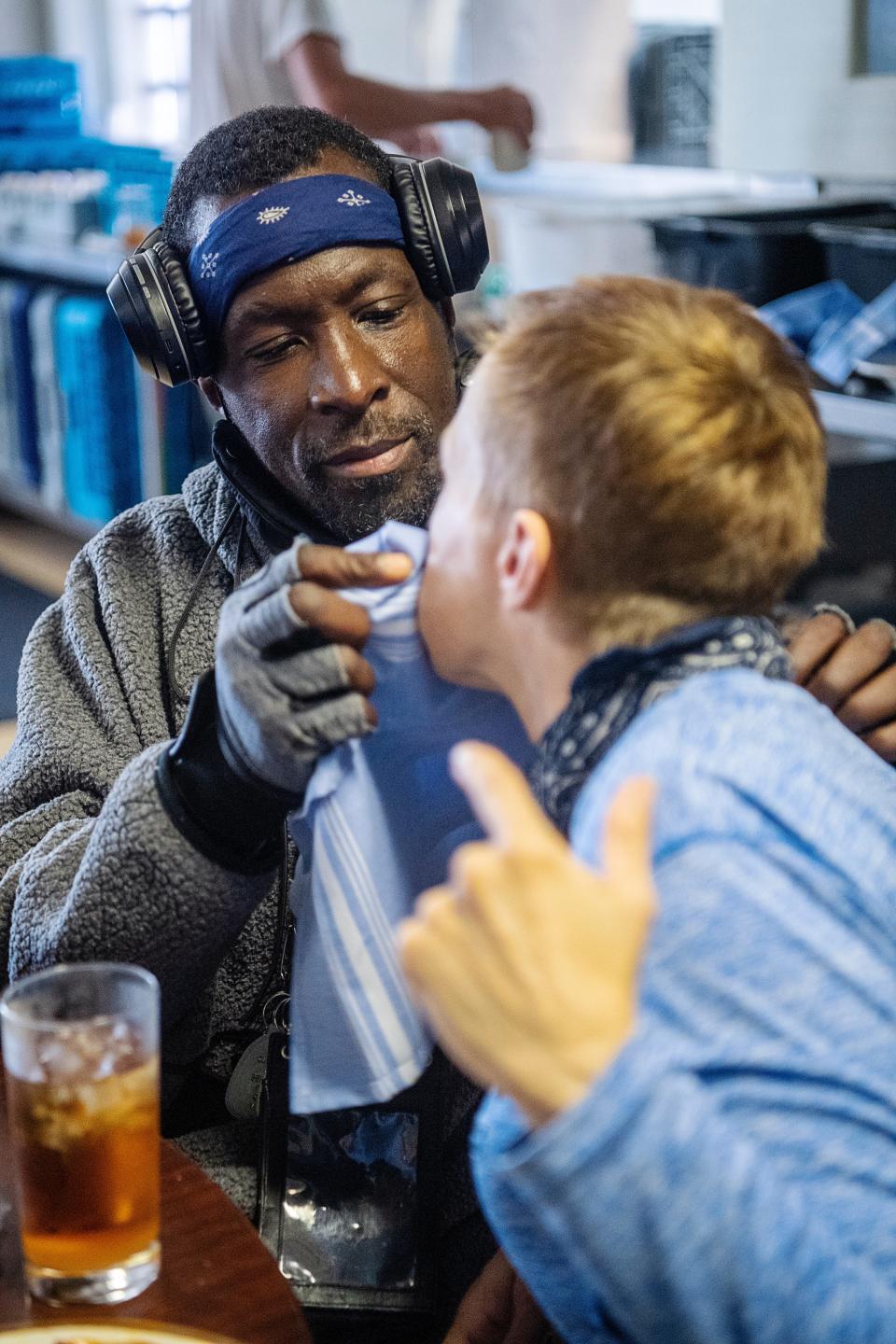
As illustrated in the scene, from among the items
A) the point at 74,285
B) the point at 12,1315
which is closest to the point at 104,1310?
the point at 12,1315

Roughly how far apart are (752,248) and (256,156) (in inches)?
48.3

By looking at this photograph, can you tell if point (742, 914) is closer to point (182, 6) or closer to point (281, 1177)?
point (281, 1177)

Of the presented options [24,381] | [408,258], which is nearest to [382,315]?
[408,258]

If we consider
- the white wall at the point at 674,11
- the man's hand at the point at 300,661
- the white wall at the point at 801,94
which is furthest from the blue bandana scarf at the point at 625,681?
the white wall at the point at 674,11

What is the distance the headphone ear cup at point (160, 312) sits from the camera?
1.35 meters

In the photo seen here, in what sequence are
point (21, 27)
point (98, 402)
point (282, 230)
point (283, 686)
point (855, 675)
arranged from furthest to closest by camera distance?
point (21, 27) < point (98, 402) < point (282, 230) < point (855, 675) < point (283, 686)

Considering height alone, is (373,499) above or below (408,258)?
below

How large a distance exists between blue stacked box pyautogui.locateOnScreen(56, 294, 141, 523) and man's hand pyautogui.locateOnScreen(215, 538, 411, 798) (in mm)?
3482

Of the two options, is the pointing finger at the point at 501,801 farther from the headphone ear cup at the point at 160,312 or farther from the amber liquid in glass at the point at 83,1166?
the headphone ear cup at the point at 160,312

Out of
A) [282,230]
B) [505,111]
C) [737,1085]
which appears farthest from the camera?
[505,111]

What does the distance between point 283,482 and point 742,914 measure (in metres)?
0.77

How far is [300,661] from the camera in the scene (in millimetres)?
940

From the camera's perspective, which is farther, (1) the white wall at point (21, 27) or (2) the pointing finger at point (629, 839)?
(1) the white wall at point (21, 27)

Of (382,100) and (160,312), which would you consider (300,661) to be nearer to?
(160,312)
